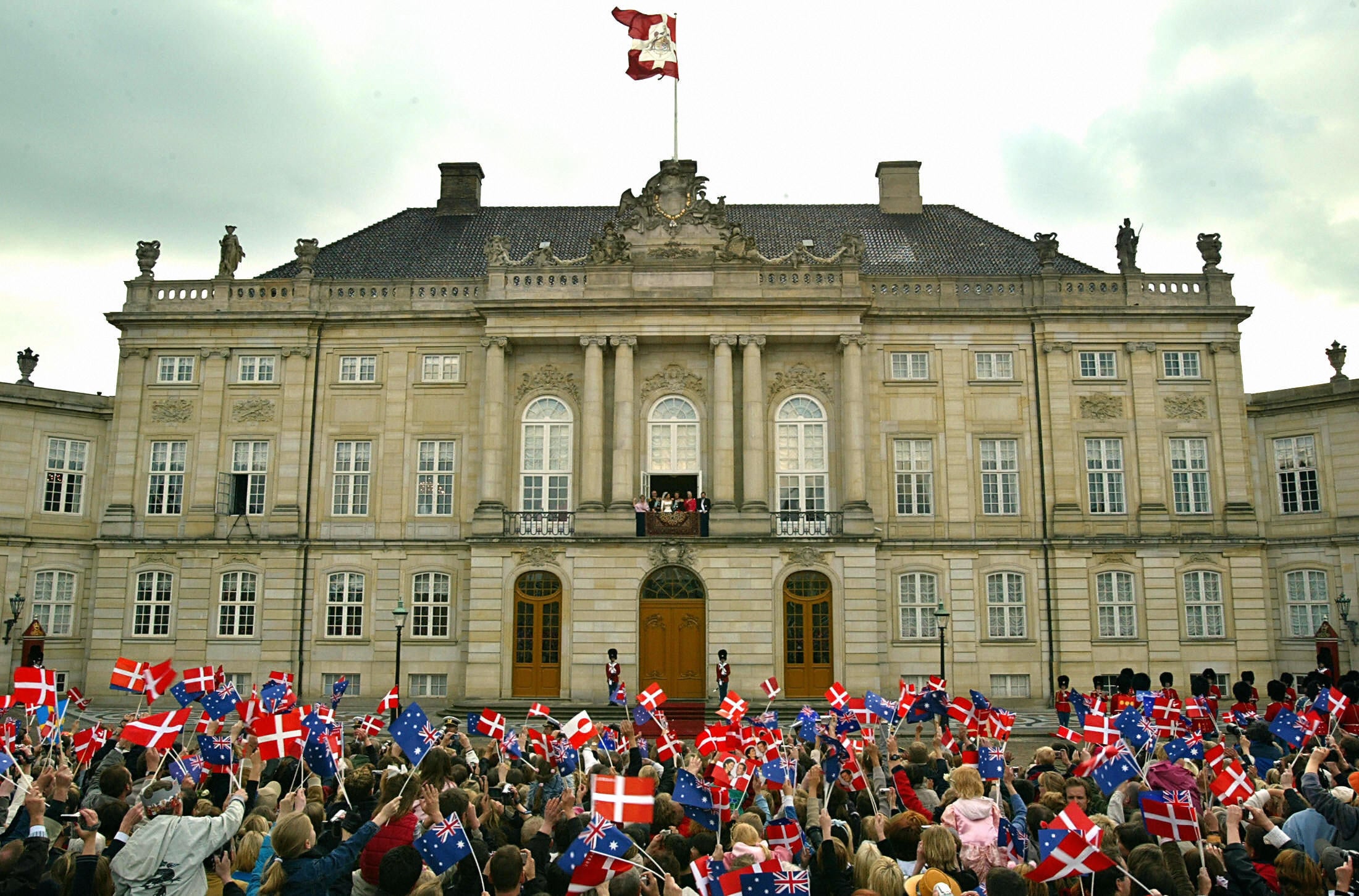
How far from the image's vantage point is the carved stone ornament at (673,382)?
38.4 metres

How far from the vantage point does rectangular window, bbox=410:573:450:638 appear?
124 ft

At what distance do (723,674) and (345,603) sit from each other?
14.3m

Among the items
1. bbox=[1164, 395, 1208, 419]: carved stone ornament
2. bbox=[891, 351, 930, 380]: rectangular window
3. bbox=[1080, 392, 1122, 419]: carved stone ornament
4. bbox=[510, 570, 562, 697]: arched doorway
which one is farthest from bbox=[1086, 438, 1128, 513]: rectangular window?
bbox=[510, 570, 562, 697]: arched doorway

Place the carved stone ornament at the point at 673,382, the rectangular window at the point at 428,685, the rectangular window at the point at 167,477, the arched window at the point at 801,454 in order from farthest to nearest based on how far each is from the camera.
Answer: the rectangular window at the point at 167,477
the carved stone ornament at the point at 673,382
the arched window at the point at 801,454
the rectangular window at the point at 428,685

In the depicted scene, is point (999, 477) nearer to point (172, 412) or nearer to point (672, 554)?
point (672, 554)

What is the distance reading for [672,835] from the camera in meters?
9.21

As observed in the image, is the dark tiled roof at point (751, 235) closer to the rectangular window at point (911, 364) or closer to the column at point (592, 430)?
the rectangular window at point (911, 364)

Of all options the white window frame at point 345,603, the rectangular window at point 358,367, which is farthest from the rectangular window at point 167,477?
the white window frame at point 345,603

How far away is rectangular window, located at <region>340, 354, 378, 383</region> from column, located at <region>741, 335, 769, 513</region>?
45.5 feet

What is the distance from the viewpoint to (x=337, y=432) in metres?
39.2

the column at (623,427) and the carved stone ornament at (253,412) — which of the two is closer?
the column at (623,427)

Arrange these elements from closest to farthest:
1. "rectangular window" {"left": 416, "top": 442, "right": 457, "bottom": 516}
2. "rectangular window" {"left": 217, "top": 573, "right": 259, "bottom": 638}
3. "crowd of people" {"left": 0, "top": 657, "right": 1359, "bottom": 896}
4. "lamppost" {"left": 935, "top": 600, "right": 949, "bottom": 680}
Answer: "crowd of people" {"left": 0, "top": 657, "right": 1359, "bottom": 896}, "lamppost" {"left": 935, "top": 600, "right": 949, "bottom": 680}, "rectangular window" {"left": 217, "top": 573, "right": 259, "bottom": 638}, "rectangular window" {"left": 416, "top": 442, "right": 457, "bottom": 516}

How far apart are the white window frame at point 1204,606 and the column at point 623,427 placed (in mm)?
19778

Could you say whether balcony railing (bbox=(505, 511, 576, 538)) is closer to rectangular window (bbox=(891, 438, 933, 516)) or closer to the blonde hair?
rectangular window (bbox=(891, 438, 933, 516))
